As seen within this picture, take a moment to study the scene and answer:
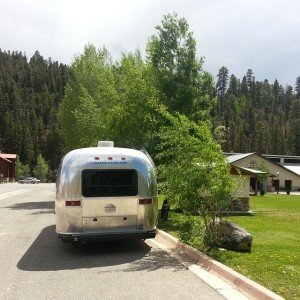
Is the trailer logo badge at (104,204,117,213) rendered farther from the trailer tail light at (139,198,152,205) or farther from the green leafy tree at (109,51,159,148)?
the green leafy tree at (109,51,159,148)

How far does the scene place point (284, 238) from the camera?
13.7 meters

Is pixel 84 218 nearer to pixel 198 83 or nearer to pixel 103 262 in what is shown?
pixel 103 262

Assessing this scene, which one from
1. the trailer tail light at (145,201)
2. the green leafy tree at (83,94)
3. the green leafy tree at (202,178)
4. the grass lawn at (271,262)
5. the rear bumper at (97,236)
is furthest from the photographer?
the green leafy tree at (83,94)

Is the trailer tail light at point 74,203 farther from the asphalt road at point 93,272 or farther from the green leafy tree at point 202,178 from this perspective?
the green leafy tree at point 202,178

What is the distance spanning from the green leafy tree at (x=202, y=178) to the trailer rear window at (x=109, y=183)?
114 cm

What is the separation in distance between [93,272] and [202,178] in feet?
11.1

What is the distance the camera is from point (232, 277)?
7430 millimetres

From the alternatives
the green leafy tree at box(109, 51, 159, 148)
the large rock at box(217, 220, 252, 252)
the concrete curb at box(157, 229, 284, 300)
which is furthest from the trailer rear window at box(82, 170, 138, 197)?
the green leafy tree at box(109, 51, 159, 148)

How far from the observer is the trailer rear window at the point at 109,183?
32.7 feet

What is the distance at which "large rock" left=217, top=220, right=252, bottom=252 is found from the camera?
9.96 m

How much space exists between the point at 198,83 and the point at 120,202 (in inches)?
397

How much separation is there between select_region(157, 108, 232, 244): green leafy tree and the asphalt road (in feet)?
4.42

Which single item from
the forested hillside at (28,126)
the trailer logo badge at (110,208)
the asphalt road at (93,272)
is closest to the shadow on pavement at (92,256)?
the asphalt road at (93,272)

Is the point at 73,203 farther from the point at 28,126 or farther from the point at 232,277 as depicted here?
the point at 28,126
